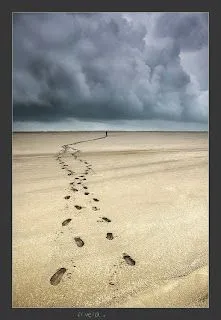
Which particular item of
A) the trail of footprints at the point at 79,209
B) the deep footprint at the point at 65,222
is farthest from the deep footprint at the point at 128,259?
the deep footprint at the point at 65,222

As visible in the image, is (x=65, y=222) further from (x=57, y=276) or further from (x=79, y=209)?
(x=57, y=276)

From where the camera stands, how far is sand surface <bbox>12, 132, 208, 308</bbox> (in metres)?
2.52

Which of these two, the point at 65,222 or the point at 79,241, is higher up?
the point at 65,222

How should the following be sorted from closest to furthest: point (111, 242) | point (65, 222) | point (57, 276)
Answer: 1. point (57, 276)
2. point (111, 242)
3. point (65, 222)

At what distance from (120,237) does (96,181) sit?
163 cm

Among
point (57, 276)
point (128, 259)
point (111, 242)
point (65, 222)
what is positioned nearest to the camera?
point (57, 276)

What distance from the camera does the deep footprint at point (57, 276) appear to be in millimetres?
2561

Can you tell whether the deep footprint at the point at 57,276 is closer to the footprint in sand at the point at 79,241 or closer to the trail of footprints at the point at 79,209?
the trail of footprints at the point at 79,209

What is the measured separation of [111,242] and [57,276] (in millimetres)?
614

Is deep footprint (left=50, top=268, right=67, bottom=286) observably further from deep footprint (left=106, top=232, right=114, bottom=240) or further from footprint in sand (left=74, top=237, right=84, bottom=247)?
deep footprint (left=106, top=232, right=114, bottom=240)

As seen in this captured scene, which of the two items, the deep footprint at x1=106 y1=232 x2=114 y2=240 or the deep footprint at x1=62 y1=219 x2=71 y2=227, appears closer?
the deep footprint at x1=106 y1=232 x2=114 y2=240

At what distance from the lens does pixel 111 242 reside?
296 cm

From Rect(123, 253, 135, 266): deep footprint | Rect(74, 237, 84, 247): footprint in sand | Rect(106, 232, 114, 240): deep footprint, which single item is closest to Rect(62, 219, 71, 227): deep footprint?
Rect(74, 237, 84, 247): footprint in sand

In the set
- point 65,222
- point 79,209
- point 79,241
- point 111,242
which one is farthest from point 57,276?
point 79,209
